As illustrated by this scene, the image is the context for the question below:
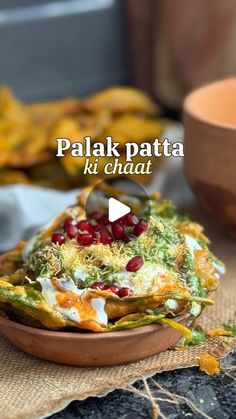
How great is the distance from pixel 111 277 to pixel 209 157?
333 millimetres

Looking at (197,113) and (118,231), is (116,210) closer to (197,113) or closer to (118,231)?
(118,231)

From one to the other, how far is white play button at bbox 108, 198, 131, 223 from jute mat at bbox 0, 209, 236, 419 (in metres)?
0.19

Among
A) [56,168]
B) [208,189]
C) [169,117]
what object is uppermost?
[208,189]

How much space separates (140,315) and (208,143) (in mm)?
369

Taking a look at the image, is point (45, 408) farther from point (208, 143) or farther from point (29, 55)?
point (29, 55)

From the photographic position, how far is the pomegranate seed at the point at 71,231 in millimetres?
1059

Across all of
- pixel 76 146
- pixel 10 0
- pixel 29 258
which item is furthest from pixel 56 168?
pixel 10 0

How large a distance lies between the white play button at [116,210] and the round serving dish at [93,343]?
0.17 m

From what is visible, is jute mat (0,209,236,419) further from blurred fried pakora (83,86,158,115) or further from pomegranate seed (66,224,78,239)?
blurred fried pakora (83,86,158,115)

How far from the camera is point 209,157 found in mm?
1227

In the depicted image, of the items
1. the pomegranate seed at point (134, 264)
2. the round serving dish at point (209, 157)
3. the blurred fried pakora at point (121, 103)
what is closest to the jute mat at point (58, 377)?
the pomegranate seed at point (134, 264)

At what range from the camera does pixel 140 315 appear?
950mm

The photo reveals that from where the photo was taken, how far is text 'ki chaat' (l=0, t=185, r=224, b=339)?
37.1 inches

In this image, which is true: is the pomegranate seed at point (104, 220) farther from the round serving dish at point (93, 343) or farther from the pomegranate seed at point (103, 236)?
the round serving dish at point (93, 343)
